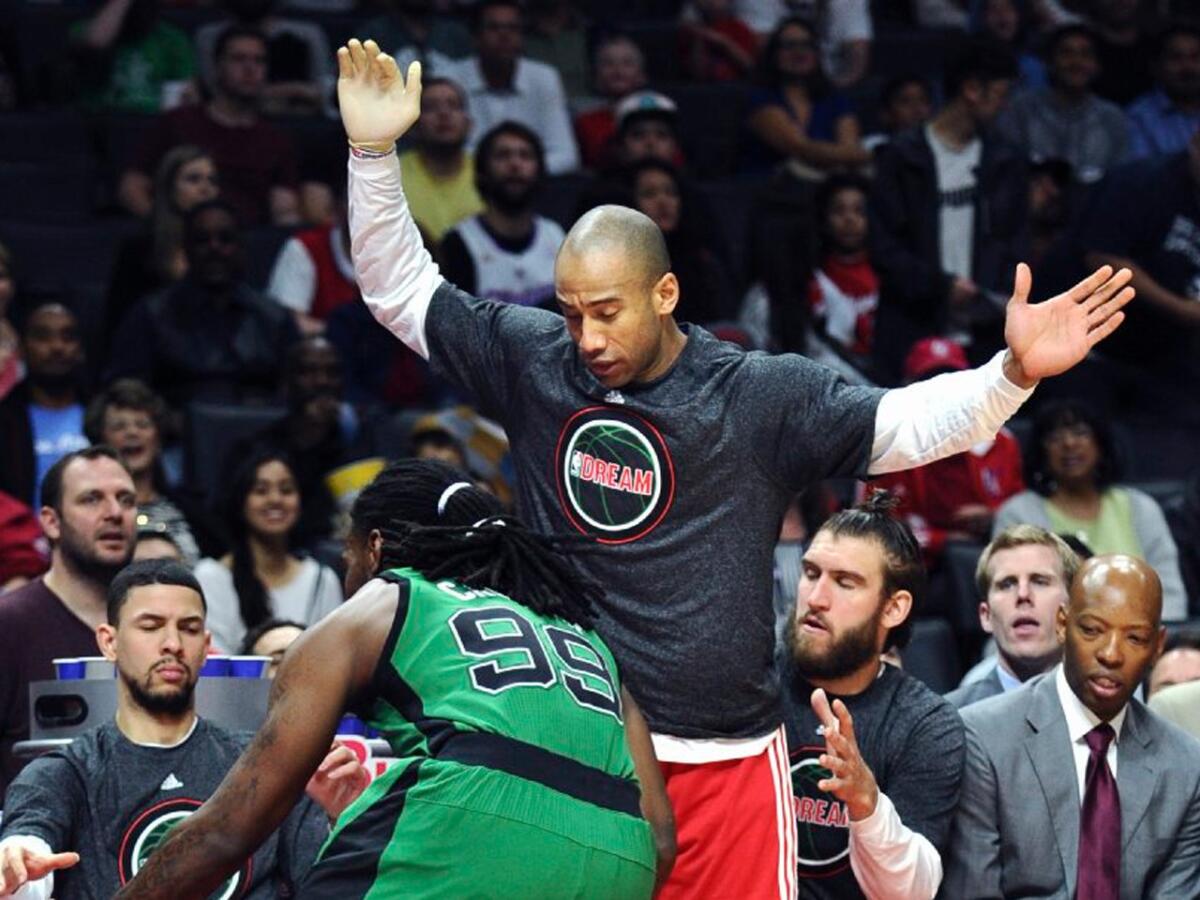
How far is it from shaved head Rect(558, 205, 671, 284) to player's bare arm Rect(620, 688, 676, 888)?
73 centimetres

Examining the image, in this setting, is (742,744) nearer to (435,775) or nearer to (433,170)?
(435,775)

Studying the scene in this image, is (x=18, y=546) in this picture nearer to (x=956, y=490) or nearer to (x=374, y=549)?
(x=956, y=490)

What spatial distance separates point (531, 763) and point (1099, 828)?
1.86 meters

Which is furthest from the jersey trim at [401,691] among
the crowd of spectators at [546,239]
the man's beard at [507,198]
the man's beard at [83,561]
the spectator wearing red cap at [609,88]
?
the spectator wearing red cap at [609,88]

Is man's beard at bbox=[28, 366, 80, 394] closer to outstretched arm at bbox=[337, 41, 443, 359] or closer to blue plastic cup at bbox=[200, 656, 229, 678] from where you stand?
blue plastic cup at bbox=[200, 656, 229, 678]

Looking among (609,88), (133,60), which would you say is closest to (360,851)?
(133,60)

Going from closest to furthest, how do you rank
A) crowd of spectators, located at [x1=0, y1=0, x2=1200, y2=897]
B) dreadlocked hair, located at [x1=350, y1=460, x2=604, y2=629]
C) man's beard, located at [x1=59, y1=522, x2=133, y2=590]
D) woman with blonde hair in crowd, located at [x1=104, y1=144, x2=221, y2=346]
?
dreadlocked hair, located at [x1=350, y1=460, x2=604, y2=629]
man's beard, located at [x1=59, y1=522, x2=133, y2=590]
crowd of spectators, located at [x1=0, y1=0, x2=1200, y2=897]
woman with blonde hair in crowd, located at [x1=104, y1=144, x2=221, y2=346]

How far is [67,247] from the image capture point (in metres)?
8.93

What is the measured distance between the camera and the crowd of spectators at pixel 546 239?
7.36m

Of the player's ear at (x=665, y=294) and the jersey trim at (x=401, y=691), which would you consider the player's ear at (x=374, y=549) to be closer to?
the jersey trim at (x=401, y=691)

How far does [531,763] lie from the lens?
Result: 3.28 metres

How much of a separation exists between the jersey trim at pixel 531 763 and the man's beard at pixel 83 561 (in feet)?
9.38

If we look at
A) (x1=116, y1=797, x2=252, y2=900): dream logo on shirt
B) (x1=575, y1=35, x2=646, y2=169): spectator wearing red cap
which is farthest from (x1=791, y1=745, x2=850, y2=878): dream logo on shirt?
(x1=575, y1=35, x2=646, y2=169): spectator wearing red cap

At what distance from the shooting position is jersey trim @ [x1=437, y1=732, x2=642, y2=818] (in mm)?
3258
